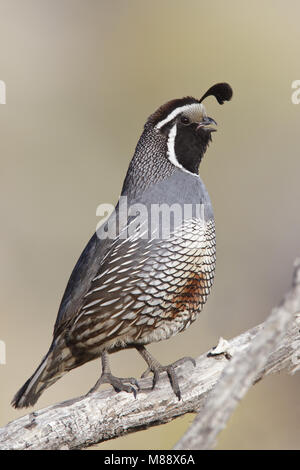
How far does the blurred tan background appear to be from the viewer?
7.13 m

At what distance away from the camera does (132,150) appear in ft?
28.7

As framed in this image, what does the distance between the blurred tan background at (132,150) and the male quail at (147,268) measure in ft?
7.89

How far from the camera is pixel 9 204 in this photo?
8602mm

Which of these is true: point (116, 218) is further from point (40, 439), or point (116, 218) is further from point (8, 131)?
point (8, 131)

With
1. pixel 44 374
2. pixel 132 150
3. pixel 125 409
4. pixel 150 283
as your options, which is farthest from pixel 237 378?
pixel 132 150

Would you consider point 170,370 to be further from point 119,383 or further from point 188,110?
point 188,110

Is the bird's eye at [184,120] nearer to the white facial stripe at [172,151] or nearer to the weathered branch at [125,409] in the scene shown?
the white facial stripe at [172,151]

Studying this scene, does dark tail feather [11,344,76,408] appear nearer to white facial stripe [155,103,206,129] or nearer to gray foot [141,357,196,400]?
gray foot [141,357,196,400]

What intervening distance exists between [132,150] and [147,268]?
4.84 m

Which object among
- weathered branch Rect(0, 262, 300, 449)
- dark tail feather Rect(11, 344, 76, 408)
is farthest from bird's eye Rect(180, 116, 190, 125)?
dark tail feather Rect(11, 344, 76, 408)

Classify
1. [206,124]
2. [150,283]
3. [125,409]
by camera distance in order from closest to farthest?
1. [125,409]
2. [150,283]
3. [206,124]

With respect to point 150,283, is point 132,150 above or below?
above

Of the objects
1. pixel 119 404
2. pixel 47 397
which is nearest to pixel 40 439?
pixel 119 404

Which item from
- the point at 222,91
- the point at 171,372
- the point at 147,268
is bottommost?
the point at 171,372
